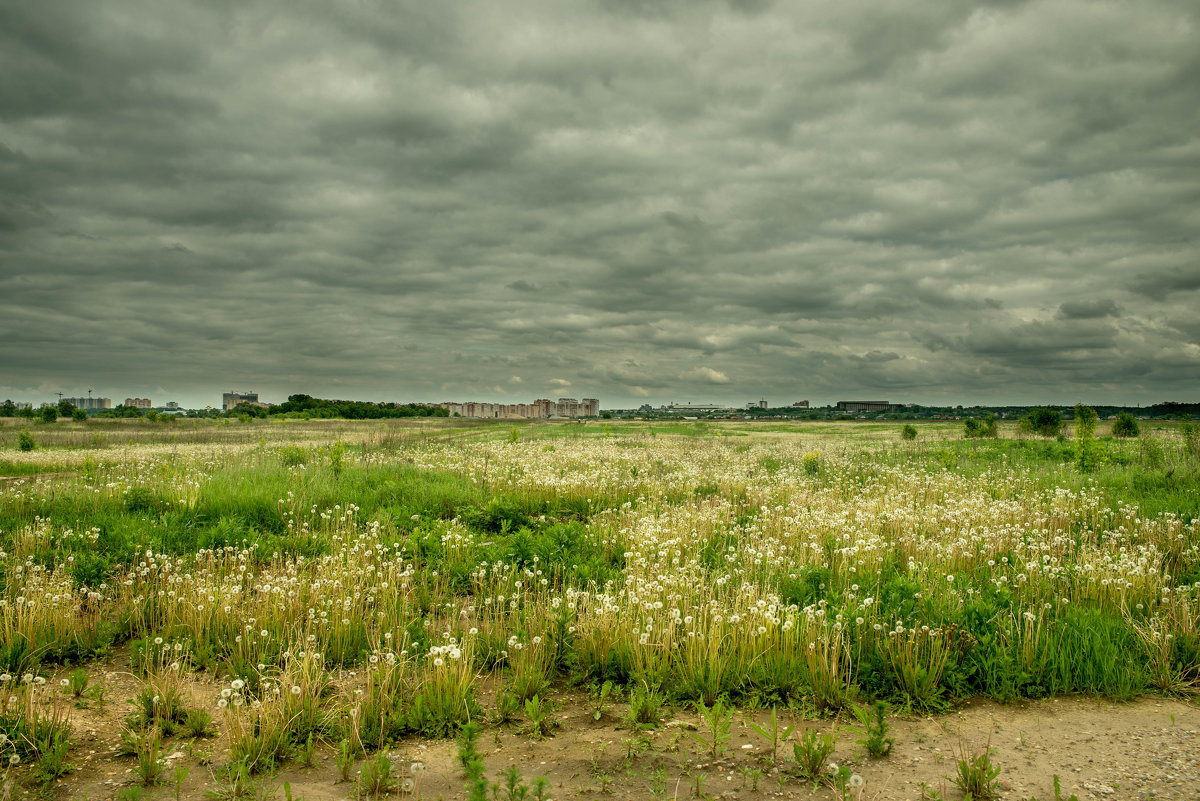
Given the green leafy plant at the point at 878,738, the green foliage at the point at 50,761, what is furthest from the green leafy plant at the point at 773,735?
the green foliage at the point at 50,761

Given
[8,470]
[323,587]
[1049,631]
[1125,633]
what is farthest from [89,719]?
[8,470]

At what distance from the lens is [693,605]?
24.8 ft

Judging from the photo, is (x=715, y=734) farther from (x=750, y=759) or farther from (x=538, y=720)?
(x=538, y=720)

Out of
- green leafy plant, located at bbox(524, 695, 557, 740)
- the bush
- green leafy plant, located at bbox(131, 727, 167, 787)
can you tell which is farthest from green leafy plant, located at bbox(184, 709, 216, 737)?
the bush

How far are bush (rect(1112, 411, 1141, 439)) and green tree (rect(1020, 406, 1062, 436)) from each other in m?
3.85

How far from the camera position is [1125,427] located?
155 feet

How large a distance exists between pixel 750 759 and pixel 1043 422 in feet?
193

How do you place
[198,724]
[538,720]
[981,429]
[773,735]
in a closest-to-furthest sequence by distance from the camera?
[773,735] → [198,724] → [538,720] → [981,429]

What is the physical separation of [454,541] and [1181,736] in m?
9.63

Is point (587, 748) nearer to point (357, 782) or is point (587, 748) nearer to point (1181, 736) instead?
point (357, 782)

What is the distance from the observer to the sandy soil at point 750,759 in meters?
4.34

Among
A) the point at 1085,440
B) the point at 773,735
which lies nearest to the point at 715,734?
the point at 773,735

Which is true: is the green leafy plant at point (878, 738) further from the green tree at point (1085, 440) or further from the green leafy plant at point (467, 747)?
the green tree at point (1085, 440)

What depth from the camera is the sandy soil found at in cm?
434
